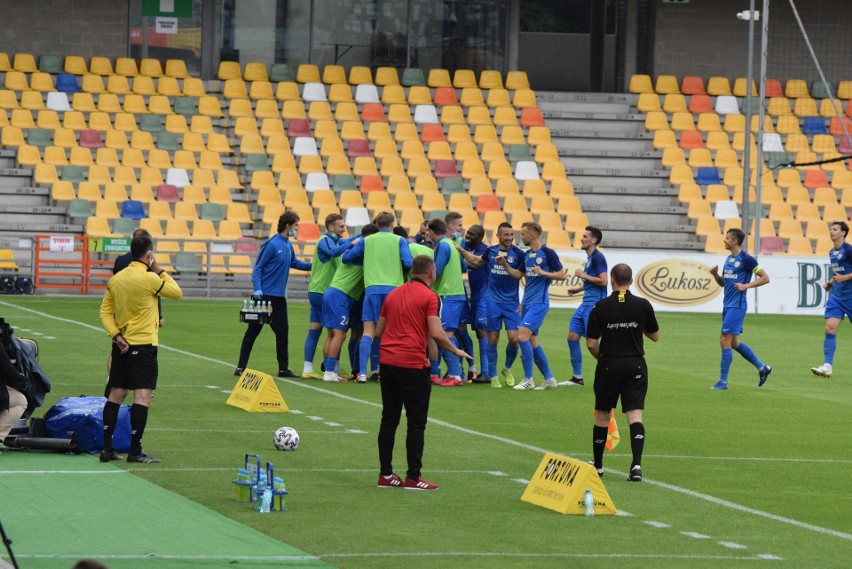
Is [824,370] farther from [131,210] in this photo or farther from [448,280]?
[131,210]

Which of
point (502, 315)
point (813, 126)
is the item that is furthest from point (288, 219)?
point (813, 126)

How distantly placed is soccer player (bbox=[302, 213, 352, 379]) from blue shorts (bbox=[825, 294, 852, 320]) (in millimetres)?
7219

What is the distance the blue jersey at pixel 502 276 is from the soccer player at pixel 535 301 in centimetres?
14

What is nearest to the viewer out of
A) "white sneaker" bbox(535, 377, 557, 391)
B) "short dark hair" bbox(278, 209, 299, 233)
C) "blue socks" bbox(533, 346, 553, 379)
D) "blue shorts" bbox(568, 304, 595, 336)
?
"short dark hair" bbox(278, 209, 299, 233)

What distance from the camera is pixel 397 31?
1774 inches

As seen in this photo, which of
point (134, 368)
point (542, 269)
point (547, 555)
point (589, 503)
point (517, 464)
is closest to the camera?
point (547, 555)

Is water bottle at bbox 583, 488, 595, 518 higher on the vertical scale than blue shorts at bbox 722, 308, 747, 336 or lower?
lower

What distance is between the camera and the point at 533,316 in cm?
1869

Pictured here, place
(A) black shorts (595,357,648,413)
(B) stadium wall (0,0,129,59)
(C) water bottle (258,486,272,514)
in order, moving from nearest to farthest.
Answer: (C) water bottle (258,486,272,514) → (A) black shorts (595,357,648,413) → (B) stadium wall (0,0,129,59)

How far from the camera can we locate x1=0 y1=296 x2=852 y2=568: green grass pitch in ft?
30.7

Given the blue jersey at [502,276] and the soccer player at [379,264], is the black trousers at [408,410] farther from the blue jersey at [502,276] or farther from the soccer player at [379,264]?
the blue jersey at [502,276]

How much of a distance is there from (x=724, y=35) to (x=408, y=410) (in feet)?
121

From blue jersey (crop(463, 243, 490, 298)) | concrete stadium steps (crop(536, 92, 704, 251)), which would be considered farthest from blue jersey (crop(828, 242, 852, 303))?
concrete stadium steps (crop(536, 92, 704, 251))

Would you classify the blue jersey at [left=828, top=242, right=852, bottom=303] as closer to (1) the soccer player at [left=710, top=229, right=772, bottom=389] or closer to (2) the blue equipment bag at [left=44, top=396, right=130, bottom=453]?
(1) the soccer player at [left=710, top=229, right=772, bottom=389]
